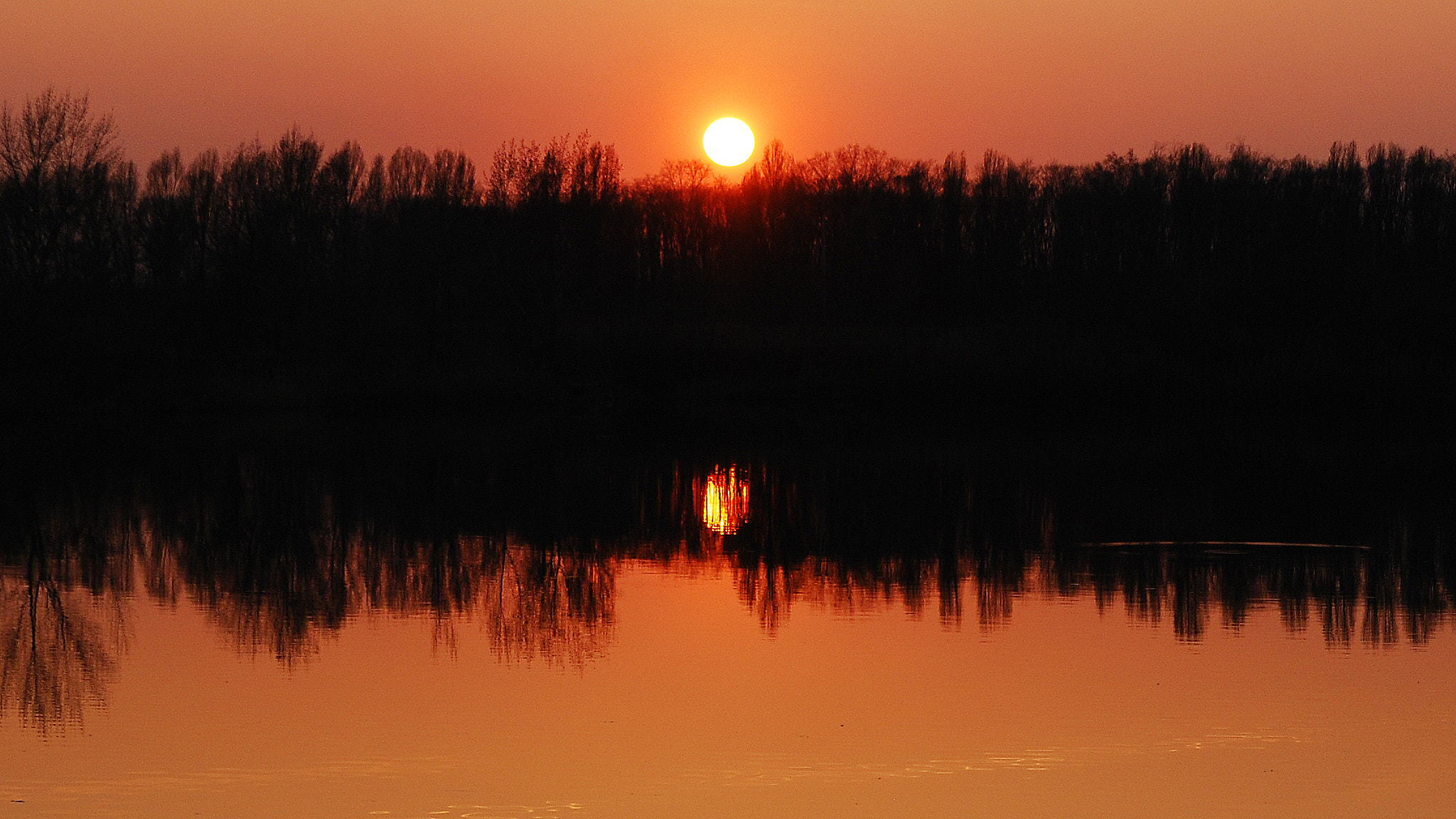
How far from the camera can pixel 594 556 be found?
12.7 m

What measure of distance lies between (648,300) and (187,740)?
44934mm

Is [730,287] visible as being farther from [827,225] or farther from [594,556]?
[594,556]

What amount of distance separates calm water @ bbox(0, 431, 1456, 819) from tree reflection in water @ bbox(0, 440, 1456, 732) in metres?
0.06

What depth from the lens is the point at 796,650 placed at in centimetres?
891

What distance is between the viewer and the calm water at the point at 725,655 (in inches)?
242

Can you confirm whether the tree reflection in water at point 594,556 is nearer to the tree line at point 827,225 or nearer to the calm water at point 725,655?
the calm water at point 725,655

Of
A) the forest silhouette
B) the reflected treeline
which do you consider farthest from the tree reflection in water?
the forest silhouette

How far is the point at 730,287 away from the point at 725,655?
4539cm

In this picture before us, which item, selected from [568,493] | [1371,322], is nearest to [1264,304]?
[1371,322]

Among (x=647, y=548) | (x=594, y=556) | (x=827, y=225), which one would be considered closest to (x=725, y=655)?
(x=594, y=556)

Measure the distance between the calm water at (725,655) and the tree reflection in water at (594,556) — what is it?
0.20ft

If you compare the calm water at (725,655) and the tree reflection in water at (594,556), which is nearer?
the calm water at (725,655)

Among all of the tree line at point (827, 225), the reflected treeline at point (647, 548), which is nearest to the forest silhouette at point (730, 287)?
the tree line at point (827, 225)

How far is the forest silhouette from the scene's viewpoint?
108 ft
